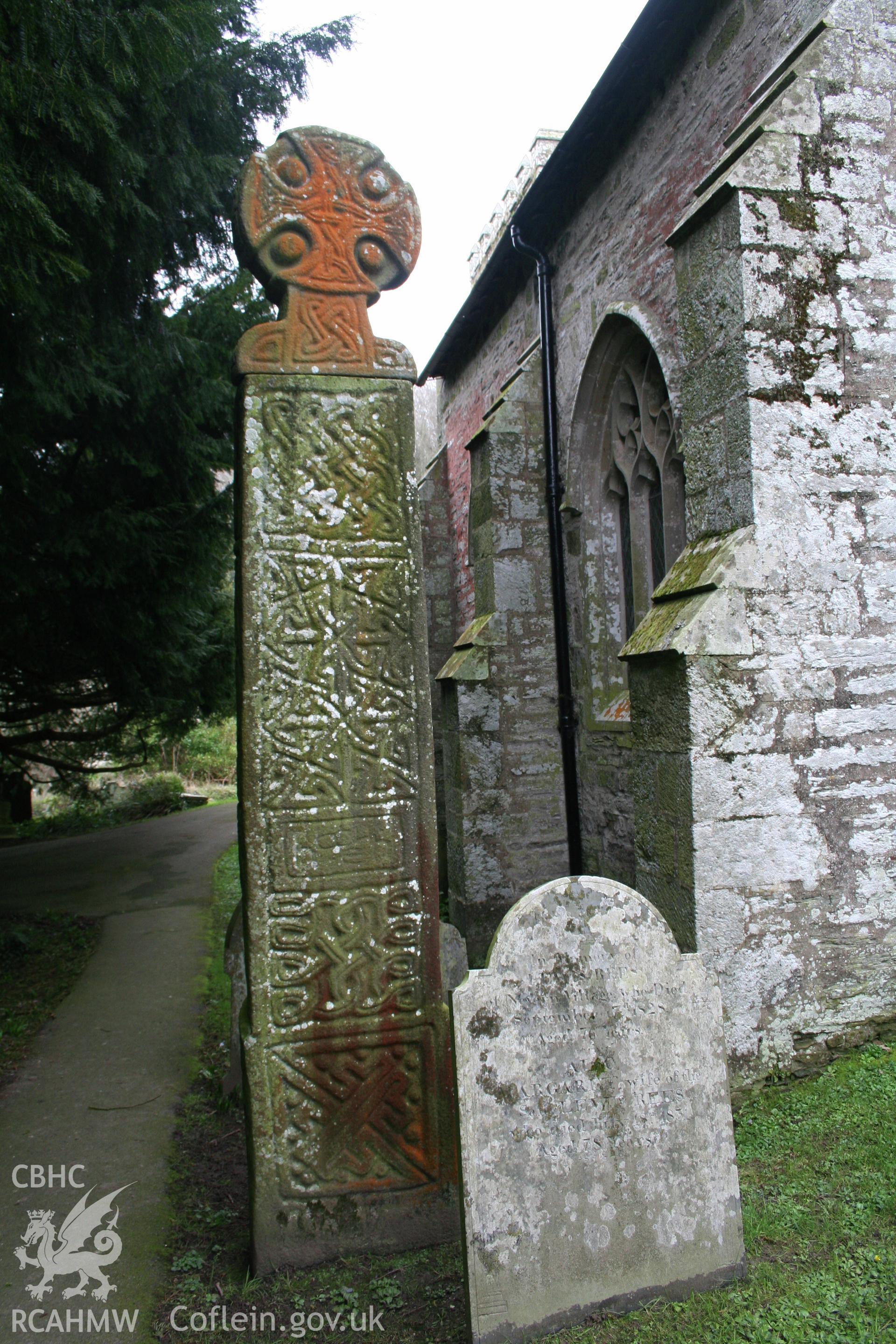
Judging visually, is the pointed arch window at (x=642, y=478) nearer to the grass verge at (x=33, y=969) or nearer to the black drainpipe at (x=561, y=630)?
the black drainpipe at (x=561, y=630)

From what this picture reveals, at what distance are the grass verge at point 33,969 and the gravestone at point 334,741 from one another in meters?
2.57

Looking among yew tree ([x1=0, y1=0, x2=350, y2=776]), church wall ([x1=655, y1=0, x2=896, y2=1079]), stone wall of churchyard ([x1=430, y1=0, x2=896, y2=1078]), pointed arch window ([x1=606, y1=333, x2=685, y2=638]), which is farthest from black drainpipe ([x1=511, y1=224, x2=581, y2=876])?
church wall ([x1=655, y1=0, x2=896, y2=1079])

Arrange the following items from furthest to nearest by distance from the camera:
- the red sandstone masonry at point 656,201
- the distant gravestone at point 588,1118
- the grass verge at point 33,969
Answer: the grass verge at point 33,969 → the red sandstone masonry at point 656,201 → the distant gravestone at point 588,1118

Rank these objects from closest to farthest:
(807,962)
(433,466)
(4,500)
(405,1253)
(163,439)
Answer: (405,1253) → (807,962) → (4,500) → (163,439) → (433,466)

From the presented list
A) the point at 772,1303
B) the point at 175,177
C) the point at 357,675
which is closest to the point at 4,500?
the point at 175,177

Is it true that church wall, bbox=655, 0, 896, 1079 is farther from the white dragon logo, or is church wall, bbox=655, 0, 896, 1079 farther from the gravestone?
the white dragon logo

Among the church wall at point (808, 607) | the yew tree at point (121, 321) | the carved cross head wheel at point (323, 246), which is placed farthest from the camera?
the yew tree at point (121, 321)

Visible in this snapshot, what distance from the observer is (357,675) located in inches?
111

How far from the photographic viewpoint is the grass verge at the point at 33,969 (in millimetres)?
4992

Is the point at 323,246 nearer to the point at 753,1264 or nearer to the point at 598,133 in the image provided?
the point at 753,1264

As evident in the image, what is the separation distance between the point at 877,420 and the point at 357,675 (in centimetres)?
262

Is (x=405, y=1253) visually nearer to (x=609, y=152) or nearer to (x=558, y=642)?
(x=558, y=642)

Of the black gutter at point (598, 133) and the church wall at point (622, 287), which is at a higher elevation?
the black gutter at point (598, 133)

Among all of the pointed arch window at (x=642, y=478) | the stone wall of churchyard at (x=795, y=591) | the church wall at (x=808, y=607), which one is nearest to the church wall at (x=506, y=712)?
the pointed arch window at (x=642, y=478)
